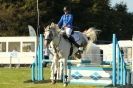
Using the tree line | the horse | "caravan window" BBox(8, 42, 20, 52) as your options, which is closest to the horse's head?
the horse

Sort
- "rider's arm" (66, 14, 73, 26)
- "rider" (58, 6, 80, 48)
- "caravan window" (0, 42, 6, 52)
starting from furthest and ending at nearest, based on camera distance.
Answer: "caravan window" (0, 42, 6, 52), "rider's arm" (66, 14, 73, 26), "rider" (58, 6, 80, 48)

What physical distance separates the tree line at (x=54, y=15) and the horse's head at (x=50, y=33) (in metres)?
41.4

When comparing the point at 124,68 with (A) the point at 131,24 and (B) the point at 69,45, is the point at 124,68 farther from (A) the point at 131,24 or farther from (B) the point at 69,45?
(A) the point at 131,24

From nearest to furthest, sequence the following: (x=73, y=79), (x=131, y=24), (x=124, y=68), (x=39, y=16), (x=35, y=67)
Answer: (x=124, y=68) → (x=73, y=79) → (x=35, y=67) → (x=39, y=16) → (x=131, y=24)

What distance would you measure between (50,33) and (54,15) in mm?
48940

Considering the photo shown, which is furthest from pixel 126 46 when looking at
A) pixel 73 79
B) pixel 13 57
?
pixel 73 79

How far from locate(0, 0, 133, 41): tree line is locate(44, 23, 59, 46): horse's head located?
41364 mm

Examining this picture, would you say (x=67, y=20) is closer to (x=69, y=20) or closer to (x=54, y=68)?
(x=69, y=20)

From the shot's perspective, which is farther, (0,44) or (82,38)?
(0,44)

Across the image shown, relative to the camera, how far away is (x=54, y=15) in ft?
220

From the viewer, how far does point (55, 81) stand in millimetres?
19547

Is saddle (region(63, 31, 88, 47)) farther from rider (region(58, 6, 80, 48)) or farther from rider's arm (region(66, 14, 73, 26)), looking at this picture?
rider's arm (region(66, 14, 73, 26))

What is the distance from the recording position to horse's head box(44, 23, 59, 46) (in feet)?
59.3

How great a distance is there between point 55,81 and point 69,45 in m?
1.49
